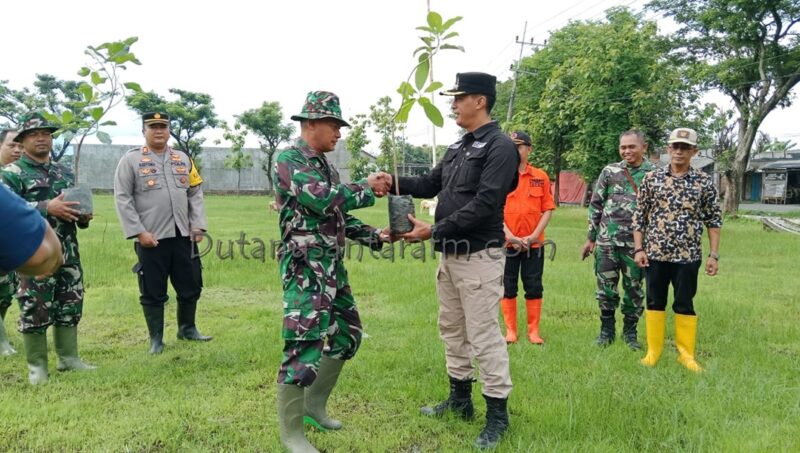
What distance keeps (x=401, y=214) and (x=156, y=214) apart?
2640 millimetres

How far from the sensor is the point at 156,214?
15.4 ft

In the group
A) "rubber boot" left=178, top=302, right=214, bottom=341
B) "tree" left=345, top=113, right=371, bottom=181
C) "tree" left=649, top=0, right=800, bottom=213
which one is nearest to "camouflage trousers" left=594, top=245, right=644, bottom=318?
"rubber boot" left=178, top=302, right=214, bottom=341

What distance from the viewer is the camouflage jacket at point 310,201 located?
2871 mm

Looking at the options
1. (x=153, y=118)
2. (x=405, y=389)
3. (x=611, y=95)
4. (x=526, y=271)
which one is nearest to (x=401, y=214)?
(x=405, y=389)

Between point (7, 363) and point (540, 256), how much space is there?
4.75 metres

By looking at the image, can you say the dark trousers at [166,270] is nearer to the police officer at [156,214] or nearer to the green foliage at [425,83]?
the police officer at [156,214]

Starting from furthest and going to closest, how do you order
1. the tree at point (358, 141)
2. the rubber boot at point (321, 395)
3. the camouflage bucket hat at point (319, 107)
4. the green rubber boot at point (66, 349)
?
the tree at point (358, 141), the green rubber boot at point (66, 349), the rubber boot at point (321, 395), the camouflage bucket hat at point (319, 107)

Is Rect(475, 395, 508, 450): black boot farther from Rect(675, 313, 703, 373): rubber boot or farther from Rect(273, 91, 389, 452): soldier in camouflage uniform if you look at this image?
Rect(675, 313, 703, 373): rubber boot

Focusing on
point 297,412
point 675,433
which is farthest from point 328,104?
point 675,433

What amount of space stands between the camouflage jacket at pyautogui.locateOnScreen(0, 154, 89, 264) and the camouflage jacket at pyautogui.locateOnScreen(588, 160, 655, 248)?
4.52m

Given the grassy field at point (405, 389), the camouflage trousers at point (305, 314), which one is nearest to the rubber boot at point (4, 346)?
the grassy field at point (405, 389)

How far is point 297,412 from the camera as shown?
9.70ft

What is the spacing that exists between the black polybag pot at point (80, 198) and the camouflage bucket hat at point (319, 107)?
6.67 feet

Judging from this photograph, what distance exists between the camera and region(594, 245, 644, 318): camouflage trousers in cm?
491
